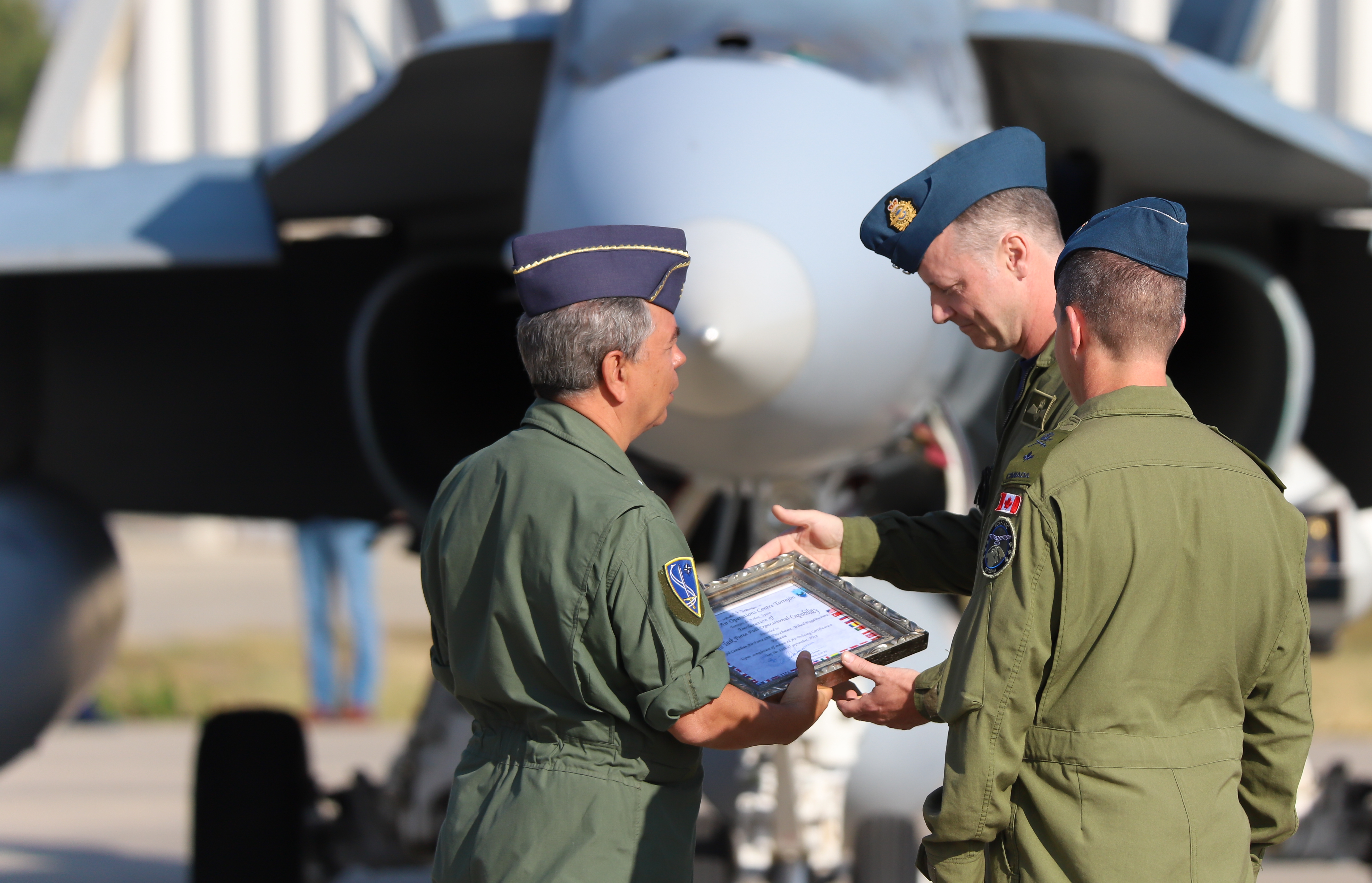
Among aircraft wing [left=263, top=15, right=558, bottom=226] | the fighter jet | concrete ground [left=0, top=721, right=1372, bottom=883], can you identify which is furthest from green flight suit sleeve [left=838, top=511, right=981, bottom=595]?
concrete ground [left=0, top=721, right=1372, bottom=883]

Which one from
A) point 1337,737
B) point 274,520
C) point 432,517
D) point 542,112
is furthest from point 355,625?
point 432,517

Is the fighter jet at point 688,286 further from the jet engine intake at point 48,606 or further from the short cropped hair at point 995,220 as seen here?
the short cropped hair at point 995,220

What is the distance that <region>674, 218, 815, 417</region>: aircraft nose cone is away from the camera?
2.22m

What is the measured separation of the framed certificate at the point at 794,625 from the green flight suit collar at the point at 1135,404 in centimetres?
37

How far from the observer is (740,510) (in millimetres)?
3814

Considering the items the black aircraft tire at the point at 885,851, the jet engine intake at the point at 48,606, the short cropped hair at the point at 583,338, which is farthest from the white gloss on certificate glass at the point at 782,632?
the jet engine intake at the point at 48,606

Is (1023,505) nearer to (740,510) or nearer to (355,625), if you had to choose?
(740,510)

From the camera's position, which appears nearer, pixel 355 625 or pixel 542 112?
pixel 542 112

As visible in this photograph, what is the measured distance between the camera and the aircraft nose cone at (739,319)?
7.27 feet

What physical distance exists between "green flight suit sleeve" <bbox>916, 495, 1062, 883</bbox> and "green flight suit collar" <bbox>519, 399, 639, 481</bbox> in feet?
1.43

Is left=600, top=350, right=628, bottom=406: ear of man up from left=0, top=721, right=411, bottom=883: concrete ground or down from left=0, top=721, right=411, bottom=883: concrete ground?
up

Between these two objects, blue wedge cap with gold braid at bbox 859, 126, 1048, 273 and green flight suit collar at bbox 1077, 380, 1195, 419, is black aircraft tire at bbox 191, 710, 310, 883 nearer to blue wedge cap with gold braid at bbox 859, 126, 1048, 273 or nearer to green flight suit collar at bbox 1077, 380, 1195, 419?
blue wedge cap with gold braid at bbox 859, 126, 1048, 273

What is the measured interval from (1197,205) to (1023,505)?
Answer: 7.80ft

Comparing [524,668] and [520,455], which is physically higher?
[520,455]
